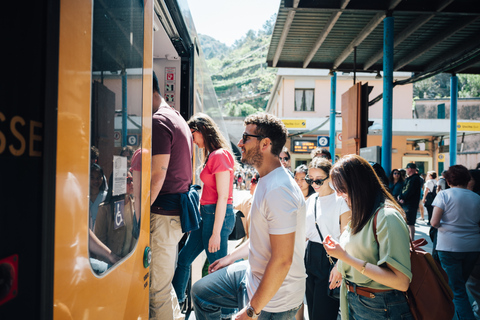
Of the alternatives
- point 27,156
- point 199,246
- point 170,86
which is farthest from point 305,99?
point 27,156

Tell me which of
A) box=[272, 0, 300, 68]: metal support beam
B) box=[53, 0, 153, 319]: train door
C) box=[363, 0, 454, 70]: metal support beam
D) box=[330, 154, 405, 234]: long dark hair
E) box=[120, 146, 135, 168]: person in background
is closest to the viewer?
box=[53, 0, 153, 319]: train door

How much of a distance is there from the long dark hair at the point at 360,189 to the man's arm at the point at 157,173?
116 centimetres

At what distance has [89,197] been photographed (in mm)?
1139

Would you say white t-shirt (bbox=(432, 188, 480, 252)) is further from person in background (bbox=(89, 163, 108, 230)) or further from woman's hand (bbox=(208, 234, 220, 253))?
person in background (bbox=(89, 163, 108, 230))

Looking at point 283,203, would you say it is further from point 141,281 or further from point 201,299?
point 201,299

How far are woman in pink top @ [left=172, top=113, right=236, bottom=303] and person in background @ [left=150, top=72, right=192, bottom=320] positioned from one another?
420 mm

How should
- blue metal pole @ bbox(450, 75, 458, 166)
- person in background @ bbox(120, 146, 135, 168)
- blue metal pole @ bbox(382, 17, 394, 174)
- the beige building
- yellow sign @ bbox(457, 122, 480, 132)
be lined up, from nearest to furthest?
person in background @ bbox(120, 146, 135, 168) → blue metal pole @ bbox(382, 17, 394, 174) → blue metal pole @ bbox(450, 75, 458, 166) → yellow sign @ bbox(457, 122, 480, 132) → the beige building

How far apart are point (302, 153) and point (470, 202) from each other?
59.1ft

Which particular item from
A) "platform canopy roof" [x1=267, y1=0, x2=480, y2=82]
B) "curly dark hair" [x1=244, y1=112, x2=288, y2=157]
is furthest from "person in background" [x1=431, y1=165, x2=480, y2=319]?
"platform canopy roof" [x1=267, y1=0, x2=480, y2=82]

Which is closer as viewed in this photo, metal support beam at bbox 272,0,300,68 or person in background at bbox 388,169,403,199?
metal support beam at bbox 272,0,300,68

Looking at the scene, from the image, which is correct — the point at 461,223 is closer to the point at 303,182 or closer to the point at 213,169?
the point at 303,182

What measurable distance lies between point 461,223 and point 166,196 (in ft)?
11.0

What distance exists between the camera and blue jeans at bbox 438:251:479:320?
374 cm

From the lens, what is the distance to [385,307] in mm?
1991
